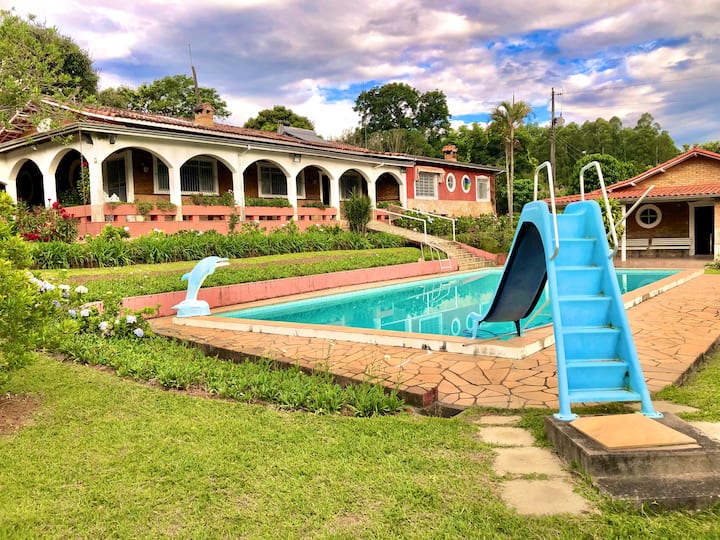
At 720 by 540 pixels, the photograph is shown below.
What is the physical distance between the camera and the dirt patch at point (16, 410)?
11.6ft

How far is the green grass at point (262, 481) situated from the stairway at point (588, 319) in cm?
83

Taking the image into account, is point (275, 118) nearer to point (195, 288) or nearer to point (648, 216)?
point (648, 216)

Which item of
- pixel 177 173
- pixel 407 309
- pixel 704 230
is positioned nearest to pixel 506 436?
pixel 407 309

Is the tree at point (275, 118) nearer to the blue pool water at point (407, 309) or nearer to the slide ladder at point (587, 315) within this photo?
the blue pool water at point (407, 309)

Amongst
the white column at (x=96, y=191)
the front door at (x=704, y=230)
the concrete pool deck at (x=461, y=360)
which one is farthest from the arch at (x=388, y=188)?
the concrete pool deck at (x=461, y=360)

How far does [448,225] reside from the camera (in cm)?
2197

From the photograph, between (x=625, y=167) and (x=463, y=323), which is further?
(x=625, y=167)

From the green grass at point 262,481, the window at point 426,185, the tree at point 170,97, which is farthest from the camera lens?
the tree at point 170,97

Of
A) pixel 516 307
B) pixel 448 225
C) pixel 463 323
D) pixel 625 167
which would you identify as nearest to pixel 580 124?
pixel 625 167

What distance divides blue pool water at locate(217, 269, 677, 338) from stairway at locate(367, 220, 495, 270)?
3.72m

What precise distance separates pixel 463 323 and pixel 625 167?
3248 centimetres

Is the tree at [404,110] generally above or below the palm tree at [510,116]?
above

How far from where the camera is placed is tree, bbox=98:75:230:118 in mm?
35938

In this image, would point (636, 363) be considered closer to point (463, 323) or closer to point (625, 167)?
point (463, 323)
